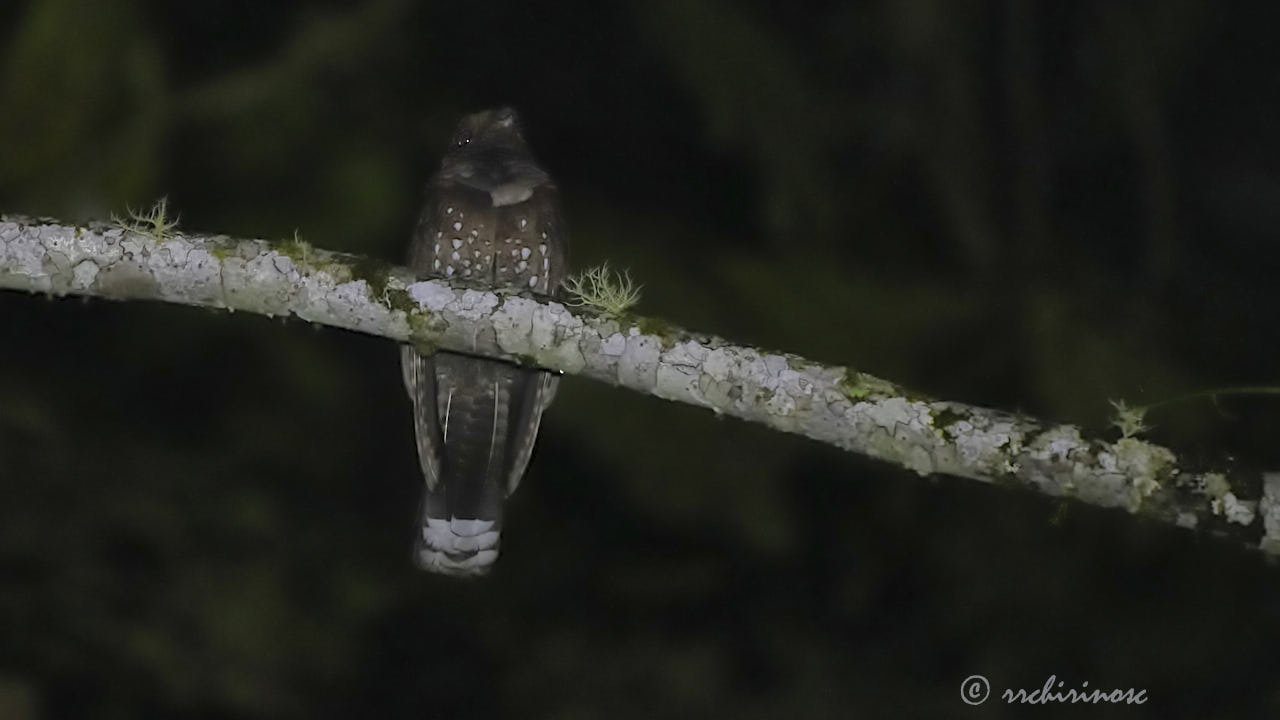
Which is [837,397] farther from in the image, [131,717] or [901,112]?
[131,717]

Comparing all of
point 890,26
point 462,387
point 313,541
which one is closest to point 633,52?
point 890,26

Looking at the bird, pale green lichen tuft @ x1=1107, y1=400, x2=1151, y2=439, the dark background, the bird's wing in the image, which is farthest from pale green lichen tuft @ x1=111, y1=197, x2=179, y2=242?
the dark background

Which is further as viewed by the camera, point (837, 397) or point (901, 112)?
point (901, 112)

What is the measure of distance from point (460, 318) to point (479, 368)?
4.62 ft

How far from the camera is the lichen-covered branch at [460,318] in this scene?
2752 mm

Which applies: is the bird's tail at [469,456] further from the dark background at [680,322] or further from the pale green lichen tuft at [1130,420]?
the pale green lichen tuft at [1130,420]

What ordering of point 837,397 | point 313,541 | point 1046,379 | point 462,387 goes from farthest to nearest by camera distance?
point 313,541, point 1046,379, point 462,387, point 837,397

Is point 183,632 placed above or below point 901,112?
below

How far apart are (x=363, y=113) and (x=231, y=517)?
7.00 feet

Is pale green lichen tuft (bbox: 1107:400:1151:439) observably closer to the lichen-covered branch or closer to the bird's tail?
the lichen-covered branch

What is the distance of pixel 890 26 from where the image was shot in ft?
18.6

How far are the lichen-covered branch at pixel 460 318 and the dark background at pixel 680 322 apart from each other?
2599mm

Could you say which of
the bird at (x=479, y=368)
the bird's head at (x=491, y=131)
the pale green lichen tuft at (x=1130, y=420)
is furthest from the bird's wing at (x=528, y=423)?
the pale green lichen tuft at (x=1130, y=420)

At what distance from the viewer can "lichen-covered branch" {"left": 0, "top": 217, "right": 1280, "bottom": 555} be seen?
2752 mm
